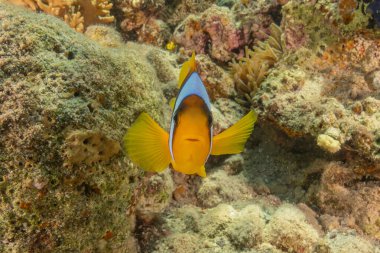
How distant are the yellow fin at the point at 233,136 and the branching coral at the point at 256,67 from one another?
8.94 ft

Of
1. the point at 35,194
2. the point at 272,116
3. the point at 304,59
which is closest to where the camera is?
the point at 35,194

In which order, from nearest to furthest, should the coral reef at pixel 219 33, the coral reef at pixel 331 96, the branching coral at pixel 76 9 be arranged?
the coral reef at pixel 331 96 → the branching coral at pixel 76 9 → the coral reef at pixel 219 33

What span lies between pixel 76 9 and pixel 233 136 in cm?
488

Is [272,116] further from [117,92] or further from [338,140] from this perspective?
[117,92]

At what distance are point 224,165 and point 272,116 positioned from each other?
0.94 m

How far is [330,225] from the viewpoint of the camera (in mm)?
3277

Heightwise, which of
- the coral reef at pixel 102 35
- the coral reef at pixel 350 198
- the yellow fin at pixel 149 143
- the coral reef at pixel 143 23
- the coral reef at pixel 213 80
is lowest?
the coral reef at pixel 350 198

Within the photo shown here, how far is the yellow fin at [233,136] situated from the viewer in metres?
1.90

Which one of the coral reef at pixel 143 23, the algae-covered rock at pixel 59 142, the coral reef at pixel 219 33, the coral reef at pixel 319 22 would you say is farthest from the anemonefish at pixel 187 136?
the coral reef at pixel 143 23

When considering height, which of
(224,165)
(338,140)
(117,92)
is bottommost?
(224,165)

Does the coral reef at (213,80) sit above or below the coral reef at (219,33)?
below

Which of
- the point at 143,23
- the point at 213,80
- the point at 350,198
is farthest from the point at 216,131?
the point at 143,23

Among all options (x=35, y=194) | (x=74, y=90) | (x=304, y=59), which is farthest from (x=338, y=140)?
(x=35, y=194)

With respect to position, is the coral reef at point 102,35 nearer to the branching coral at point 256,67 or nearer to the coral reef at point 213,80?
the coral reef at point 213,80
